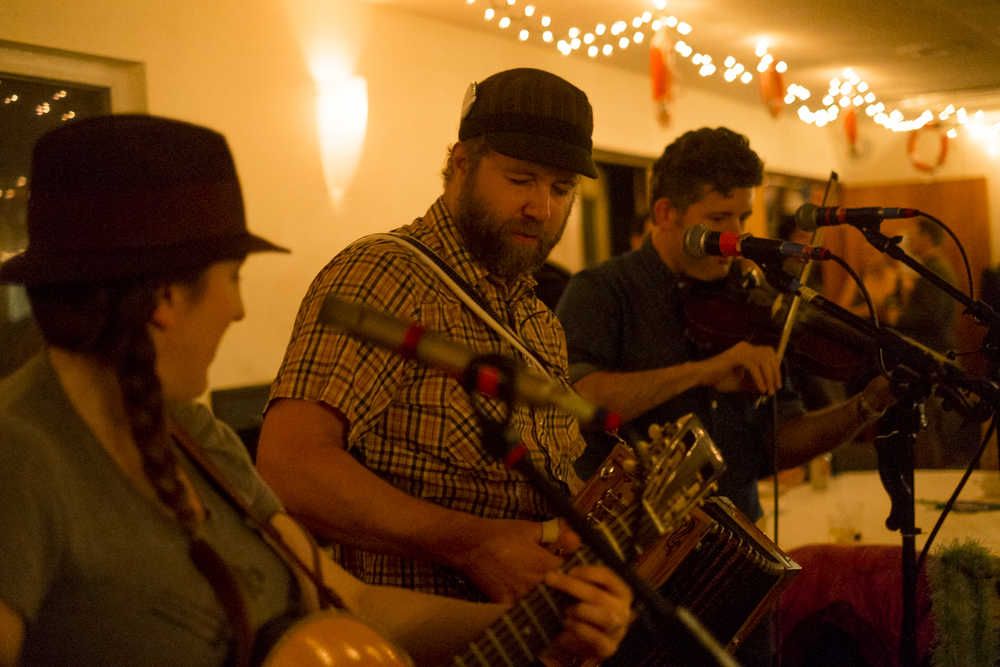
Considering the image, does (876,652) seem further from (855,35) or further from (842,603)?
(855,35)

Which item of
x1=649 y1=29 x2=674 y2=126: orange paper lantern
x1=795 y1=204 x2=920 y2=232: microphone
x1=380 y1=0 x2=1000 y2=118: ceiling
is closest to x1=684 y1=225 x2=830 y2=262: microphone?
x1=795 y1=204 x2=920 y2=232: microphone

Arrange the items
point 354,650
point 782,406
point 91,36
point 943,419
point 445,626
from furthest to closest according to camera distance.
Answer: point 943,419 → point 91,36 → point 782,406 → point 445,626 → point 354,650

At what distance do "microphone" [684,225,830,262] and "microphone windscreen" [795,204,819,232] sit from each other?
4.5 inches

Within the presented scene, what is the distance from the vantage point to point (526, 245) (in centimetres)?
174

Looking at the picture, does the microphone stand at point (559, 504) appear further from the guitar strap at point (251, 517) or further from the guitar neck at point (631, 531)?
the guitar strap at point (251, 517)

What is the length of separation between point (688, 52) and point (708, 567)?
205 inches

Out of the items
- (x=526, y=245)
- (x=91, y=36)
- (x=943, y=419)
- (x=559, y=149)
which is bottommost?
(x=943, y=419)

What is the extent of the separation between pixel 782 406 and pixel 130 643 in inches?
76.3

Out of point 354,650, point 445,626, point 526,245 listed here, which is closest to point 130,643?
point 354,650

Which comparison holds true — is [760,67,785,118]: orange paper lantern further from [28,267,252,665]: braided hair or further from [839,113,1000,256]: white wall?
[28,267,252,665]: braided hair

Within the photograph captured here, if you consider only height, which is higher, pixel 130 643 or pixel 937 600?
pixel 130 643

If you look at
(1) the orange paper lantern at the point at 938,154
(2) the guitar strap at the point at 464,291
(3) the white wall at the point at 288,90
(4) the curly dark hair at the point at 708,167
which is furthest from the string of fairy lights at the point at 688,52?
(2) the guitar strap at the point at 464,291

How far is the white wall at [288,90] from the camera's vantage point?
3.62 metres

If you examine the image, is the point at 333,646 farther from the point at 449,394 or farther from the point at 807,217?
the point at 807,217
